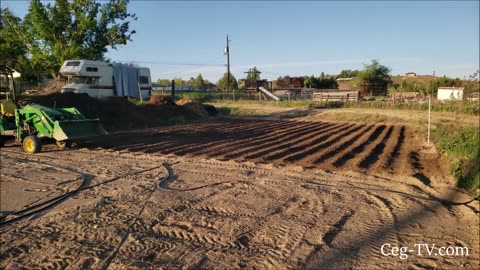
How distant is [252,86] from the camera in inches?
1935

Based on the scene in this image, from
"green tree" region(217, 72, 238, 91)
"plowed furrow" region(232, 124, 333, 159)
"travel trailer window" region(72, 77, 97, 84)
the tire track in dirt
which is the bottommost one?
the tire track in dirt

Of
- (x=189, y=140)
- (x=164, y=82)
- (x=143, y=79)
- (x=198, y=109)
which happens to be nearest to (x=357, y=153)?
(x=189, y=140)

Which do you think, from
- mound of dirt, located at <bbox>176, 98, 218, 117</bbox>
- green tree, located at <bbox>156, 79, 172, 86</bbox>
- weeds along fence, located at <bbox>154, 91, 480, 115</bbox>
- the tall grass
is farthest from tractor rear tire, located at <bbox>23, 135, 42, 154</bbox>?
green tree, located at <bbox>156, 79, 172, 86</bbox>

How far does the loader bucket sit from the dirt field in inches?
22.8

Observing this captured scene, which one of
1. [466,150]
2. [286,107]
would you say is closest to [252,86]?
[286,107]

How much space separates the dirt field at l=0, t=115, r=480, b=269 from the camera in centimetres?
429

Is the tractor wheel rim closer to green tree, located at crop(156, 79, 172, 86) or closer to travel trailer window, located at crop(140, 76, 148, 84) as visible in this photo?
travel trailer window, located at crop(140, 76, 148, 84)

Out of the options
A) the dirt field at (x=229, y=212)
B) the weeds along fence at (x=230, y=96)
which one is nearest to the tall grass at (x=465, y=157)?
the dirt field at (x=229, y=212)

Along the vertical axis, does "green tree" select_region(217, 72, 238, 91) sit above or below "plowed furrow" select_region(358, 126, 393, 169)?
above

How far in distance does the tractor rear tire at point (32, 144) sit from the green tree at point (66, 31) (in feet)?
70.1

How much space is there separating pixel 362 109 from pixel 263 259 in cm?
2607

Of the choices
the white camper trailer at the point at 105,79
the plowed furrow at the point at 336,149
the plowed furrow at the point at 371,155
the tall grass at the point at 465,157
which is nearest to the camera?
the tall grass at the point at 465,157

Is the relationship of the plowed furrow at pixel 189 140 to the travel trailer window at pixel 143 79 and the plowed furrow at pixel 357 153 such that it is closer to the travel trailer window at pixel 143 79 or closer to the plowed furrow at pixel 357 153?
the plowed furrow at pixel 357 153

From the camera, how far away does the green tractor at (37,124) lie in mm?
10539
